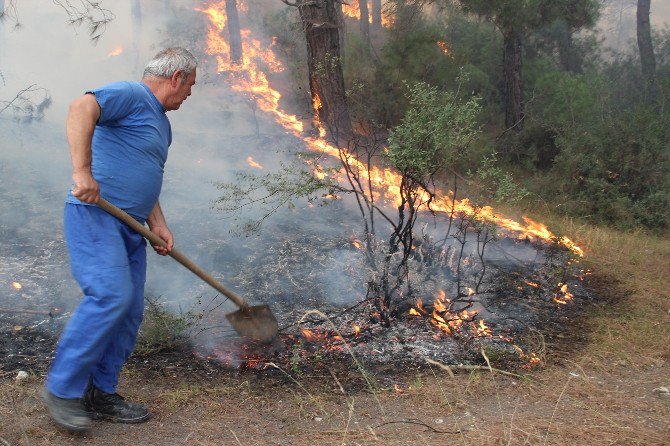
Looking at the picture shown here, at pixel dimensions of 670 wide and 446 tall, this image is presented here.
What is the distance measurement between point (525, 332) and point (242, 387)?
235 centimetres

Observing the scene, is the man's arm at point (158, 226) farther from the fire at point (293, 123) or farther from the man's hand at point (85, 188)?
the fire at point (293, 123)

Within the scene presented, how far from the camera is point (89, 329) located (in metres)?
3.08

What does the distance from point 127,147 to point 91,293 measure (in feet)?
2.61

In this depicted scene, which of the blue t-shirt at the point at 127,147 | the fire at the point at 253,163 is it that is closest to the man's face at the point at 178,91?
the blue t-shirt at the point at 127,147

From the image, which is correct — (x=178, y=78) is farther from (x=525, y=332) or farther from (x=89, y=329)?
(x=525, y=332)

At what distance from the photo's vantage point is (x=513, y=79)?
38.3 feet

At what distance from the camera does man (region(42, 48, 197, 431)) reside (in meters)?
3.08

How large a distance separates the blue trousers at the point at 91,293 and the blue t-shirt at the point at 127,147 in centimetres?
13

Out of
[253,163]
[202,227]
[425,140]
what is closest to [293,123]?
[253,163]

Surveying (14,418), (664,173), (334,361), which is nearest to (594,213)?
(664,173)

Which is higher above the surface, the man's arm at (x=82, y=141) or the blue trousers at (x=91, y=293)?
the man's arm at (x=82, y=141)

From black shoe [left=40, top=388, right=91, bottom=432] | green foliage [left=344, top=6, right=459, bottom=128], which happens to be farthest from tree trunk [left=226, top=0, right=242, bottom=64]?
black shoe [left=40, top=388, right=91, bottom=432]

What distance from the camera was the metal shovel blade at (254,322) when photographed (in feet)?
13.5

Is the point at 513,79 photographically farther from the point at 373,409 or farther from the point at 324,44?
the point at 373,409
